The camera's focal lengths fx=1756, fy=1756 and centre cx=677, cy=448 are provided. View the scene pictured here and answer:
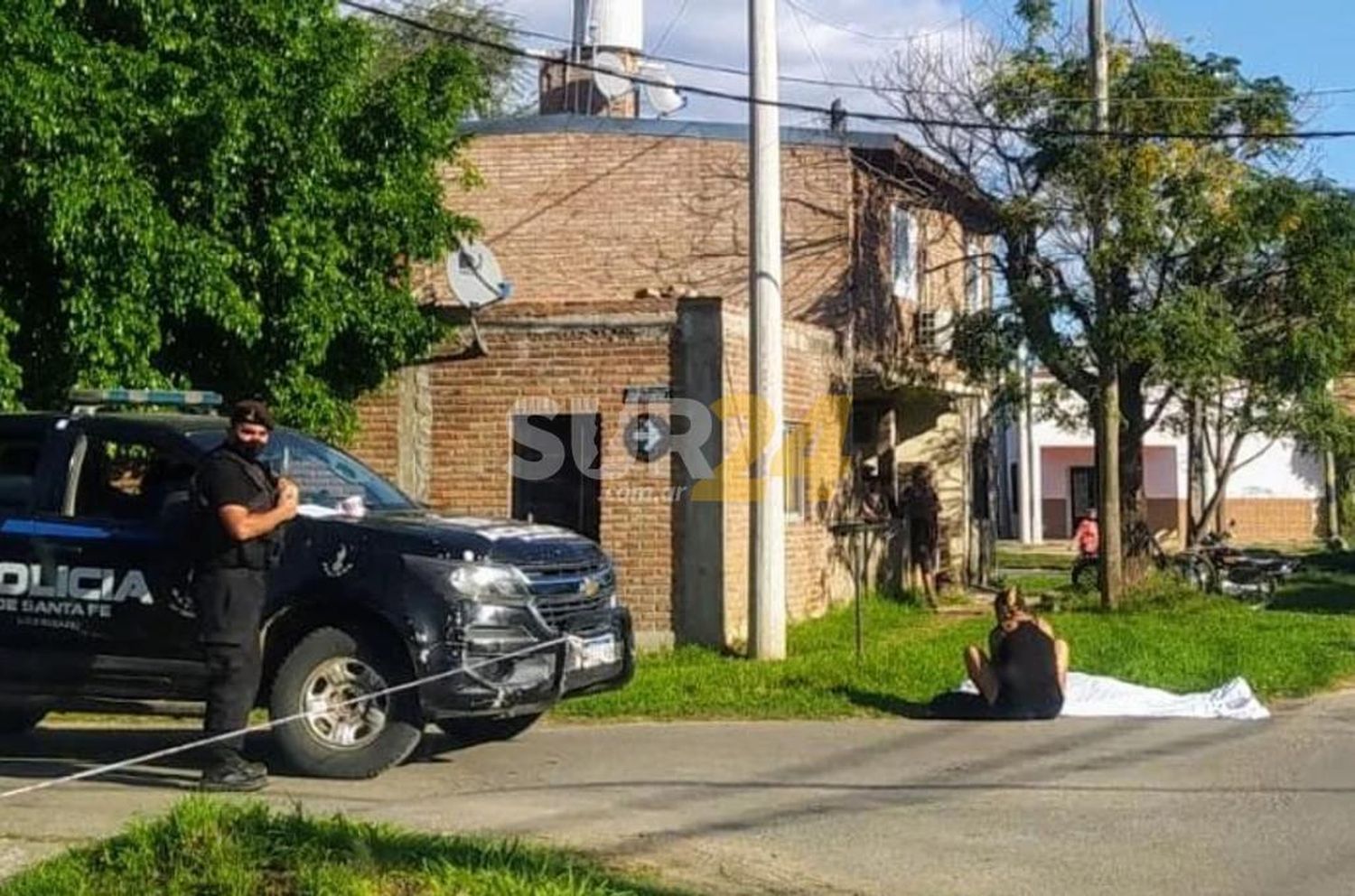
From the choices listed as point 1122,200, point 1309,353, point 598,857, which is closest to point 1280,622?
point 1309,353

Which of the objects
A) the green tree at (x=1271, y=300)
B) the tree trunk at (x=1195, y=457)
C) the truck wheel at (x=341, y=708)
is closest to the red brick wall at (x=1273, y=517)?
the tree trunk at (x=1195, y=457)

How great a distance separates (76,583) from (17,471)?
34.6 inches

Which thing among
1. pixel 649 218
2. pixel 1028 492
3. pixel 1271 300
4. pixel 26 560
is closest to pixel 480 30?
pixel 1028 492

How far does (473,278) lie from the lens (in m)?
16.5

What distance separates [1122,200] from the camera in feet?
63.6

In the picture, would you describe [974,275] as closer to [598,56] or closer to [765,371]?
[598,56]

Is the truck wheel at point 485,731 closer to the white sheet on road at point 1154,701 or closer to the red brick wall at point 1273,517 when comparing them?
the white sheet on road at point 1154,701

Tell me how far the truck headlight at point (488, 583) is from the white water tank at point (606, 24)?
16.3 metres

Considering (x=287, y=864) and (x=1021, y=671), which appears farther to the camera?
(x=1021, y=671)

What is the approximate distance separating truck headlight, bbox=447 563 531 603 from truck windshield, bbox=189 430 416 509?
1.08 m

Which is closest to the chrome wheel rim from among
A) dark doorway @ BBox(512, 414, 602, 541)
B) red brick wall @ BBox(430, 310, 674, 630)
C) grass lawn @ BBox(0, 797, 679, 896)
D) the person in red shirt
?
grass lawn @ BBox(0, 797, 679, 896)

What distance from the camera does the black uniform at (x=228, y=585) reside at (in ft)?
28.3

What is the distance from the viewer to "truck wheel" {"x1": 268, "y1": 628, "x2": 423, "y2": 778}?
9.30 metres

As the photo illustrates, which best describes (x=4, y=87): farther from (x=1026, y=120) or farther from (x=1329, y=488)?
(x=1329, y=488)
